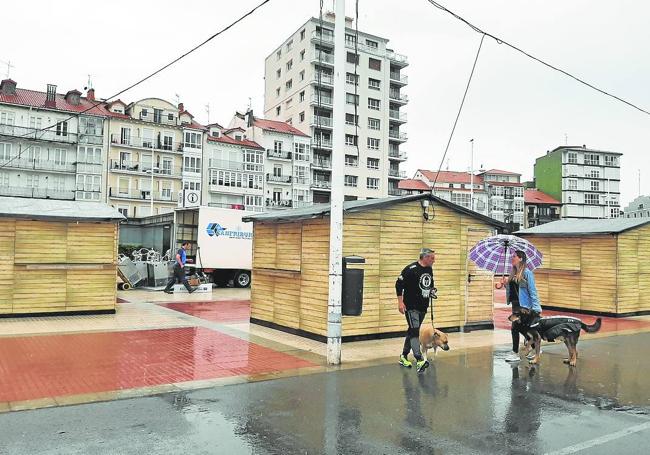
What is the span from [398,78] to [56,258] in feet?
221

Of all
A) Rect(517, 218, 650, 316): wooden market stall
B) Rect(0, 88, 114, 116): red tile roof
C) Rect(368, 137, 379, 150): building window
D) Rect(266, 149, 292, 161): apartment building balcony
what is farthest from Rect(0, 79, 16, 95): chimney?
Rect(517, 218, 650, 316): wooden market stall

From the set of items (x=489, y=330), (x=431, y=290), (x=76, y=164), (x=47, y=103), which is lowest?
(x=489, y=330)

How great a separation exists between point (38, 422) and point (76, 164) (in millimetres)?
56731

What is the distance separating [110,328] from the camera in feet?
38.3

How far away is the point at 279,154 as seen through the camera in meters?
66.2

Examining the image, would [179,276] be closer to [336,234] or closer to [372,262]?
[372,262]

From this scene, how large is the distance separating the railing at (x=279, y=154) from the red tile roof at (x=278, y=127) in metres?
2.46

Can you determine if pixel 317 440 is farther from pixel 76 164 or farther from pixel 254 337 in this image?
pixel 76 164

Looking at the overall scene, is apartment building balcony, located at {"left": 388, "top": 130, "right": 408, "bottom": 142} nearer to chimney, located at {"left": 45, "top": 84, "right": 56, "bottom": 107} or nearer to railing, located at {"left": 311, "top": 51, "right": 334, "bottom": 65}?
railing, located at {"left": 311, "top": 51, "right": 334, "bottom": 65}

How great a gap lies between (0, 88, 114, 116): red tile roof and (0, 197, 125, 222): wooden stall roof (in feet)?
150

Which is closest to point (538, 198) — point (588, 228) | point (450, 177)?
point (450, 177)

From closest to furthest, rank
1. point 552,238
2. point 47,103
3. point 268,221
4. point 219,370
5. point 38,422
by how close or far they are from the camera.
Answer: point 38,422, point 219,370, point 268,221, point 552,238, point 47,103

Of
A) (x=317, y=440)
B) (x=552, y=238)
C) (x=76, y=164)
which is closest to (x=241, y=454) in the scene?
(x=317, y=440)

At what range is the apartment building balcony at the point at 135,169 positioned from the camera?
57531 millimetres
